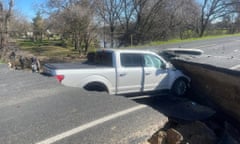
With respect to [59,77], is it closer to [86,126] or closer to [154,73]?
[86,126]

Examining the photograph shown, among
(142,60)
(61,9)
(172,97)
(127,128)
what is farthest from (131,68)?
(61,9)

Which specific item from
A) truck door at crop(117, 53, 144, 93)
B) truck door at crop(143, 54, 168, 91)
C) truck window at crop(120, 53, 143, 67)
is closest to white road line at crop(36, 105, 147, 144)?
truck door at crop(117, 53, 144, 93)

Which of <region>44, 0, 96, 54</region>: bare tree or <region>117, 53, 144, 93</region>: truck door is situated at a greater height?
<region>44, 0, 96, 54</region>: bare tree

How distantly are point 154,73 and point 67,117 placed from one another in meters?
4.05

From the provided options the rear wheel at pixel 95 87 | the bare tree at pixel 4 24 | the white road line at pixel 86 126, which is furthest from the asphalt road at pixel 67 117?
the bare tree at pixel 4 24

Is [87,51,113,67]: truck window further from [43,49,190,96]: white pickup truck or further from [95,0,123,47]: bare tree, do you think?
[95,0,123,47]: bare tree

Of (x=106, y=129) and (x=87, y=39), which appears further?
(x=87, y=39)

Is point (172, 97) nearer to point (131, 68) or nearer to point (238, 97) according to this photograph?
point (131, 68)

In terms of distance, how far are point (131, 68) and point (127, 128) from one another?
3489mm

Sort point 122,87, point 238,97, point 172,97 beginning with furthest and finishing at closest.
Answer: point 172,97
point 122,87
point 238,97

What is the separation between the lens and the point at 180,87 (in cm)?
836

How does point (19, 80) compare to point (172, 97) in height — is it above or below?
above

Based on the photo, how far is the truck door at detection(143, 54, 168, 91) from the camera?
7522 mm

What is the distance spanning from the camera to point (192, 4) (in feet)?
106
